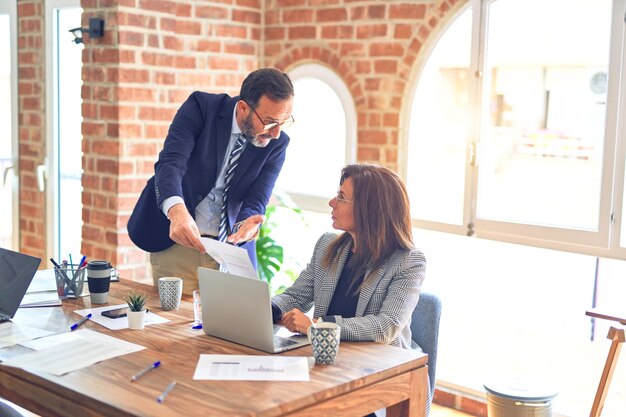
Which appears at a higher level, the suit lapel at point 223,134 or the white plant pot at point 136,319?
the suit lapel at point 223,134

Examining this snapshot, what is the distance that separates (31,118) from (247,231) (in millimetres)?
2763

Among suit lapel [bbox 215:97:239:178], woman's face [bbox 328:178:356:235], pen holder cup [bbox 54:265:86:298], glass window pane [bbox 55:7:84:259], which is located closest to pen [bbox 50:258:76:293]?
pen holder cup [bbox 54:265:86:298]

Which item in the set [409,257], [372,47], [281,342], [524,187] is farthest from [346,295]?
[372,47]

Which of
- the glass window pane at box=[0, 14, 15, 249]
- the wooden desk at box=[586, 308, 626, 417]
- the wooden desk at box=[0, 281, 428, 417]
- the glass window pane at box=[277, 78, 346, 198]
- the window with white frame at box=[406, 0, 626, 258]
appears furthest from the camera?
the glass window pane at box=[0, 14, 15, 249]

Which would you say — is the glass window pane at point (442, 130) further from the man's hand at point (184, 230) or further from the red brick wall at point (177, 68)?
the man's hand at point (184, 230)

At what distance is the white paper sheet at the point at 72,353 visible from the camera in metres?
2.06

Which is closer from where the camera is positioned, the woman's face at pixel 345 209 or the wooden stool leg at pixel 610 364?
the woman's face at pixel 345 209

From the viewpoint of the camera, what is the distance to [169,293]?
265cm

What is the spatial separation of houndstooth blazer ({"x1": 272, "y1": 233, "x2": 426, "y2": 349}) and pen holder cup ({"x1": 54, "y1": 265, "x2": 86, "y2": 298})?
66cm

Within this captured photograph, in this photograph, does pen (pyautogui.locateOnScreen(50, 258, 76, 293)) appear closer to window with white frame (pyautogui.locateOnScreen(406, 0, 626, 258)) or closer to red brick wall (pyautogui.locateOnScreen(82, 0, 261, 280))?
red brick wall (pyautogui.locateOnScreen(82, 0, 261, 280))

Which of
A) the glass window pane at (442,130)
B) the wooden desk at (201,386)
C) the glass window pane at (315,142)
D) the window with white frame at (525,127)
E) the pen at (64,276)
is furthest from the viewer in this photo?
the glass window pane at (315,142)

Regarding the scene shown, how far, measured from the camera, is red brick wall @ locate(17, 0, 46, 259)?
5016 millimetres

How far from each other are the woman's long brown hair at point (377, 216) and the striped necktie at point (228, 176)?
55 cm

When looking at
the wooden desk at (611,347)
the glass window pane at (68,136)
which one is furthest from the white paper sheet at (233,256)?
the glass window pane at (68,136)
